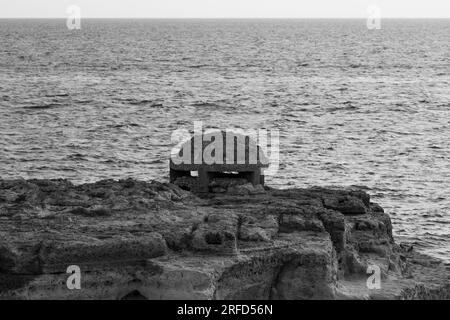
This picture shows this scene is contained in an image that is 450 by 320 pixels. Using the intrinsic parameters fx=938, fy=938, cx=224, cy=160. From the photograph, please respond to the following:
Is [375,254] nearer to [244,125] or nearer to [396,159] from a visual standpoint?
[396,159]

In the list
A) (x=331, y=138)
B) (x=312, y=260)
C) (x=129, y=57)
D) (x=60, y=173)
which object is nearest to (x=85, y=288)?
(x=312, y=260)

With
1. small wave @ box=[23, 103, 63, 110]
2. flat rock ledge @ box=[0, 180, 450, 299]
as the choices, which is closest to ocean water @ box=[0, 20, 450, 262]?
small wave @ box=[23, 103, 63, 110]

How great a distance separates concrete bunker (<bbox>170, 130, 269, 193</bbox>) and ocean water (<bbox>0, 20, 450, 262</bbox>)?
857 centimetres

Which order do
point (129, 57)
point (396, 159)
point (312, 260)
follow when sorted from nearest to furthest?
point (312, 260) → point (396, 159) → point (129, 57)

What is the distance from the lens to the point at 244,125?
2378 inches

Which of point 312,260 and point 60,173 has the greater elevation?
point 312,260

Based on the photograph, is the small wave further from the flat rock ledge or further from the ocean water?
the flat rock ledge

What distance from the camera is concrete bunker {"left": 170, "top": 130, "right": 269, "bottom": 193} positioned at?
74.5ft

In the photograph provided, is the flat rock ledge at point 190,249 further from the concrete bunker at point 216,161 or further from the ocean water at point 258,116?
the ocean water at point 258,116

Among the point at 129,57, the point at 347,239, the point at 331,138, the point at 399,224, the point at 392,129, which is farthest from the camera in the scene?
the point at 129,57

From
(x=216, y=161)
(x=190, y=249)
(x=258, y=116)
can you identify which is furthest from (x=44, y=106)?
(x=190, y=249)

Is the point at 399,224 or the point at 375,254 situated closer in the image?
the point at 375,254

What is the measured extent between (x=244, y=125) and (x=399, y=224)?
28.2 metres

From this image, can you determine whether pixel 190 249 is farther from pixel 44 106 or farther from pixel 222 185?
pixel 44 106
